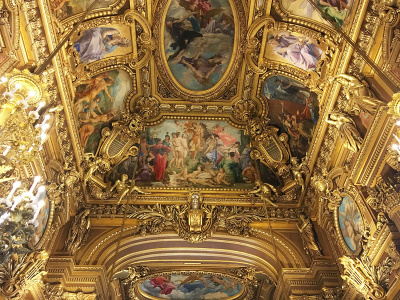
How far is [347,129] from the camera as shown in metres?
7.82

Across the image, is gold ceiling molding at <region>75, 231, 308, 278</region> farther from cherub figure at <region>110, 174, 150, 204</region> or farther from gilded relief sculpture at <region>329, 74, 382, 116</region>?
gilded relief sculpture at <region>329, 74, 382, 116</region>

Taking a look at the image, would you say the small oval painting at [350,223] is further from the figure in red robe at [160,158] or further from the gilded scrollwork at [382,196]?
the figure in red robe at [160,158]

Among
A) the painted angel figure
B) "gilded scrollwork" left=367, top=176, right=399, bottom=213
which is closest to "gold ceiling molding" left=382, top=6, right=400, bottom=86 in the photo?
the painted angel figure

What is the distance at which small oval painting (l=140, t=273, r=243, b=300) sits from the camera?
1377 cm

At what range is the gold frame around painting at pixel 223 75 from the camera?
384 inches

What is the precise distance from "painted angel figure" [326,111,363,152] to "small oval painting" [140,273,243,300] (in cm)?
758

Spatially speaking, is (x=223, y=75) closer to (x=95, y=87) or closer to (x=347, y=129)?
(x=95, y=87)

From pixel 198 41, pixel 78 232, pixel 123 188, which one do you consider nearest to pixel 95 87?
pixel 123 188

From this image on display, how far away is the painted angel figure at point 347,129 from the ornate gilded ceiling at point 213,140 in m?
0.03

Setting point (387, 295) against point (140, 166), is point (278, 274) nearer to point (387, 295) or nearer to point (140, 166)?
point (387, 295)

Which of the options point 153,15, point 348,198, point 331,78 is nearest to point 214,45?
point 153,15

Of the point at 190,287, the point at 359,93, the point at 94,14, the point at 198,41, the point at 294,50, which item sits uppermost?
the point at 198,41

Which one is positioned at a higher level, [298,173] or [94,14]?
[94,14]

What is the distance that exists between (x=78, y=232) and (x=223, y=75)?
18.2ft
